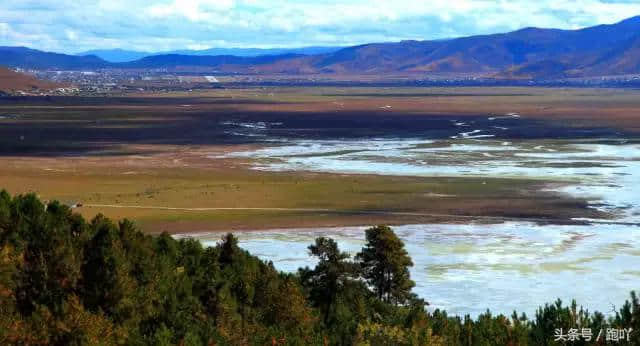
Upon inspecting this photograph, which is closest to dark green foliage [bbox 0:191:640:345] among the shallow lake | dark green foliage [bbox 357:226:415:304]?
dark green foliage [bbox 357:226:415:304]

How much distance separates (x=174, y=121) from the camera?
11812cm

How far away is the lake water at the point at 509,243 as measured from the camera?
3416cm

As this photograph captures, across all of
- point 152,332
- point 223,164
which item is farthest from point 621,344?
point 223,164

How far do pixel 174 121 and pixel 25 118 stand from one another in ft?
57.7

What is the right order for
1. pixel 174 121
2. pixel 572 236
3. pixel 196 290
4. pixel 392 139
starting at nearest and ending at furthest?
pixel 196 290 < pixel 572 236 < pixel 392 139 < pixel 174 121

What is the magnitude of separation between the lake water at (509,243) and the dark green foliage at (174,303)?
8.88m

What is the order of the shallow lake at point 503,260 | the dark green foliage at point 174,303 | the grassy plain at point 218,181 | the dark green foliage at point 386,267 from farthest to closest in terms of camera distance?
the grassy plain at point 218,181 → the shallow lake at point 503,260 → the dark green foliage at point 386,267 → the dark green foliage at point 174,303

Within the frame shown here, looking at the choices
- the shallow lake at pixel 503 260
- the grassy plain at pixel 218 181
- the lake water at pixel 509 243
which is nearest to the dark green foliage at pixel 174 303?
the shallow lake at pixel 503 260

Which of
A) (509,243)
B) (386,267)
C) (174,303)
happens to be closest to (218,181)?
(509,243)

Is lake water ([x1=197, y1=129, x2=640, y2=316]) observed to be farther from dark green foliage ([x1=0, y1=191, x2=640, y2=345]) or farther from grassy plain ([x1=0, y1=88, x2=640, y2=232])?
dark green foliage ([x1=0, y1=191, x2=640, y2=345])

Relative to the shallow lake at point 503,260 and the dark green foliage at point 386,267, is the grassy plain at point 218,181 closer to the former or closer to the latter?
the shallow lake at point 503,260

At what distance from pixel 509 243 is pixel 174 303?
81.6 feet

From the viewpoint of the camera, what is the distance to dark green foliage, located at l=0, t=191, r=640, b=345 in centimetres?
1625

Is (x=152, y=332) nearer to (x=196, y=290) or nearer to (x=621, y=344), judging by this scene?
(x=196, y=290)
